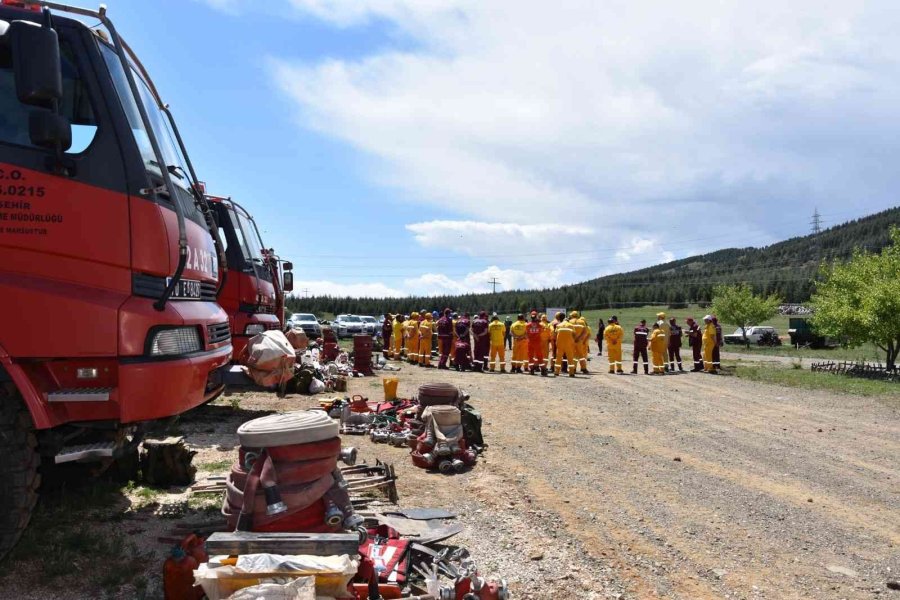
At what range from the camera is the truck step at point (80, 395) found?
3.69 meters

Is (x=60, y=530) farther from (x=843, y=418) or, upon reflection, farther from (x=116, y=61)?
(x=843, y=418)

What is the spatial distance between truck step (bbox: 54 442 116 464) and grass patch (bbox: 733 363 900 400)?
1699 centimetres

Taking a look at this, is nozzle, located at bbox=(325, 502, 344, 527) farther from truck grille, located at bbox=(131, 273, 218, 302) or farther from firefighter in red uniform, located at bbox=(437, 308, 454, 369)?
firefighter in red uniform, located at bbox=(437, 308, 454, 369)

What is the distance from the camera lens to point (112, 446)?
4.07 metres

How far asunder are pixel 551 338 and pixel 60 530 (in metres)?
16.8

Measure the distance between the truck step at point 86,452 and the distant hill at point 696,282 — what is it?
5648 centimetres

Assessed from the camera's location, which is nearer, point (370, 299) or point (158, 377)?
point (158, 377)

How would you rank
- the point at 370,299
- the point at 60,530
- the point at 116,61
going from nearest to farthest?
the point at 116,61 → the point at 60,530 → the point at 370,299

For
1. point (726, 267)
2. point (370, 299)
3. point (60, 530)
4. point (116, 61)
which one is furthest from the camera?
point (726, 267)

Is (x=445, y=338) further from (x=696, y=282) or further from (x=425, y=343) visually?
(x=696, y=282)

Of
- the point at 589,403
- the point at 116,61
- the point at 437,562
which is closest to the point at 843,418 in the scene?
the point at 589,403

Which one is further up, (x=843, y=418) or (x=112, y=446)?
(x=112, y=446)

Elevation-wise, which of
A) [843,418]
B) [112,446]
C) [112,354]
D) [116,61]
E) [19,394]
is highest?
[116,61]

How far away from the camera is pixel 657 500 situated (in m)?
6.46
